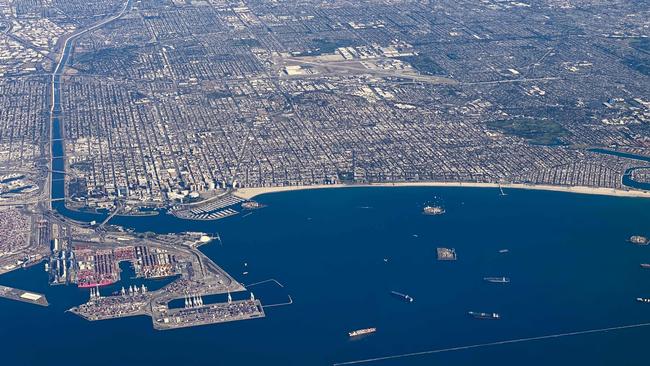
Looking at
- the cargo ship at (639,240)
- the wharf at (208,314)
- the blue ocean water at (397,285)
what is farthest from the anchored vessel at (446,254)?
the wharf at (208,314)

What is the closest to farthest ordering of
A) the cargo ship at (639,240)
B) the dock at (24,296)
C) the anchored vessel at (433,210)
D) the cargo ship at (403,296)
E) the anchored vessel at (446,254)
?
the dock at (24,296), the cargo ship at (403,296), the anchored vessel at (446,254), the cargo ship at (639,240), the anchored vessel at (433,210)

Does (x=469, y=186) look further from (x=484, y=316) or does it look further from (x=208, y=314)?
(x=208, y=314)

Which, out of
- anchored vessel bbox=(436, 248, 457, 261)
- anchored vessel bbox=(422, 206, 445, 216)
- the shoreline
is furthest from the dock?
anchored vessel bbox=(422, 206, 445, 216)

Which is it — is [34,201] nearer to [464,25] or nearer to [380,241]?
[380,241]

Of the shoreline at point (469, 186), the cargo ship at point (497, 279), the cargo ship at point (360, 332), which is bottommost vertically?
the shoreline at point (469, 186)

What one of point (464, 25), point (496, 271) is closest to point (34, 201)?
point (496, 271)

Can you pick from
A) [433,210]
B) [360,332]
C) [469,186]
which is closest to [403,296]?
[360,332]

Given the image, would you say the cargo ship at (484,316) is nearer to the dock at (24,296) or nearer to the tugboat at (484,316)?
the tugboat at (484,316)
